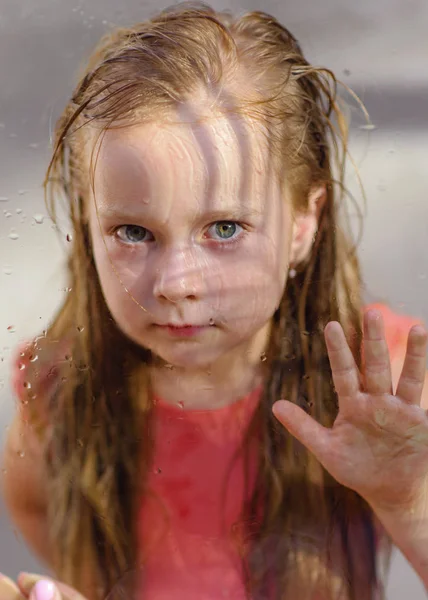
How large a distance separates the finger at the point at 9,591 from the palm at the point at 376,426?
0.33 m

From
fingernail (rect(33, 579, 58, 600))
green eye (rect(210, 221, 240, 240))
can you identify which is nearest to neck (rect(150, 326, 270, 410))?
green eye (rect(210, 221, 240, 240))

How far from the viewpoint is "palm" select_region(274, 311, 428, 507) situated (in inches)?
23.3

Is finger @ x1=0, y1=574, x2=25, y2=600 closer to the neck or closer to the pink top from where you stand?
the pink top

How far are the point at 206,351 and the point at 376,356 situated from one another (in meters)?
0.18

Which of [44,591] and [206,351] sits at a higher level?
[206,351]

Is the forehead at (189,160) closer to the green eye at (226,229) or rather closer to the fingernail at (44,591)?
the green eye at (226,229)

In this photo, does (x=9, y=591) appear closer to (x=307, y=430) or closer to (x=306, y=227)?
(x=307, y=430)

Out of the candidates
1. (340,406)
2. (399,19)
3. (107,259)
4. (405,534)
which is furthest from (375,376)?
(399,19)

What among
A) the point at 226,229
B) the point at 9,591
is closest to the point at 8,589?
the point at 9,591

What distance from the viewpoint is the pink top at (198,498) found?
0.73m

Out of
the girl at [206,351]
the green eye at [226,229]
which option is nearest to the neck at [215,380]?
the girl at [206,351]

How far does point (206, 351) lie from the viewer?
0.70m

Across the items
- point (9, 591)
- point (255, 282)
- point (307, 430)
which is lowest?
point (9, 591)

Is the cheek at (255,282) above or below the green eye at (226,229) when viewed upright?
below
